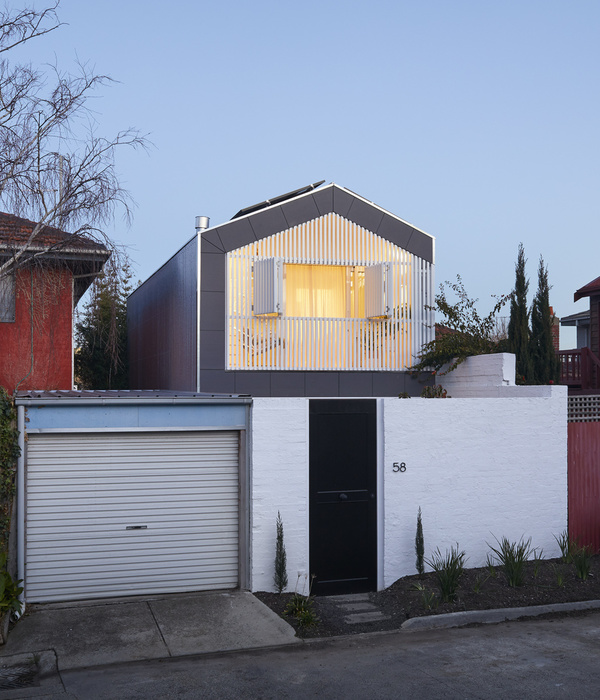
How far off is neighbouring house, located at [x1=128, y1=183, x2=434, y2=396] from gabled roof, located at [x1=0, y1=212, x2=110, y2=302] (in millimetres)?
2773

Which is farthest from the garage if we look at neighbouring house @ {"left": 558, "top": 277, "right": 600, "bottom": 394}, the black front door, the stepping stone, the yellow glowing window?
neighbouring house @ {"left": 558, "top": 277, "right": 600, "bottom": 394}

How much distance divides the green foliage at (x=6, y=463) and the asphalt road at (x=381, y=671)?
229 centimetres

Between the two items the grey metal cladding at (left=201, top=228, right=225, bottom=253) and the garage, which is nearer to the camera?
the garage

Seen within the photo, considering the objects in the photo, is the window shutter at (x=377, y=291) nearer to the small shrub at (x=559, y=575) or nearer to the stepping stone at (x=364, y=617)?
the small shrub at (x=559, y=575)

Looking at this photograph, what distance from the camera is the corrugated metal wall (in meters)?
12.8

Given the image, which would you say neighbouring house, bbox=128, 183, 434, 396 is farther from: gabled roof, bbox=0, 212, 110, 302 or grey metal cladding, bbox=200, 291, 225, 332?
gabled roof, bbox=0, 212, 110, 302

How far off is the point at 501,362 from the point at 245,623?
7626 millimetres

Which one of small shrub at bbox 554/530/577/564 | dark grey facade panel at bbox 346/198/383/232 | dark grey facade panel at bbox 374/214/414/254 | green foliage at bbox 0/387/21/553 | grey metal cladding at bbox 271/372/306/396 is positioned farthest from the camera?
dark grey facade panel at bbox 374/214/414/254

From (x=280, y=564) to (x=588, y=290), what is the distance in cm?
1639

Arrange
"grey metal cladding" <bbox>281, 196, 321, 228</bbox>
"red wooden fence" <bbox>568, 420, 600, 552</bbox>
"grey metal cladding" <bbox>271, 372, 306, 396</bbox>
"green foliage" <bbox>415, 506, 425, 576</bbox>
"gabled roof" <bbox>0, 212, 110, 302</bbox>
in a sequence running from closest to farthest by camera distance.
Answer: "green foliage" <bbox>415, 506, 425, 576</bbox> < "red wooden fence" <bbox>568, 420, 600, 552</bbox> < "gabled roof" <bbox>0, 212, 110, 302</bbox> < "grey metal cladding" <bbox>271, 372, 306, 396</bbox> < "grey metal cladding" <bbox>281, 196, 321, 228</bbox>

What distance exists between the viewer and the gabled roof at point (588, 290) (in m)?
23.5

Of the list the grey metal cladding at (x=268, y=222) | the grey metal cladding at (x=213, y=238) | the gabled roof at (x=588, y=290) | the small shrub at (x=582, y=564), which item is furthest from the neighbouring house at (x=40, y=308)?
the gabled roof at (x=588, y=290)

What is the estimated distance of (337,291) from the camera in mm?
17188

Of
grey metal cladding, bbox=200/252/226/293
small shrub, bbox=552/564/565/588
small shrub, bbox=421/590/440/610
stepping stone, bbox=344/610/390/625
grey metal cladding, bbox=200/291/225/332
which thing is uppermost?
grey metal cladding, bbox=200/252/226/293
